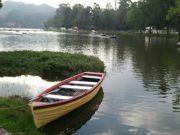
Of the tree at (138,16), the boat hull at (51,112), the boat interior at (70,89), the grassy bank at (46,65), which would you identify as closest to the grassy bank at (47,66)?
the grassy bank at (46,65)

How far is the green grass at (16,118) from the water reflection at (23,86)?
4.80 meters

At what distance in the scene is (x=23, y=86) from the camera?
2536 centimetres

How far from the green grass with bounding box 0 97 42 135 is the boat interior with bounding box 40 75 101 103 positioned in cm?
127

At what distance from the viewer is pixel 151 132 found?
1653 centimetres

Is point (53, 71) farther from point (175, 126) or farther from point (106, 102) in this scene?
point (175, 126)

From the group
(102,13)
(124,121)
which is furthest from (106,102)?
(102,13)

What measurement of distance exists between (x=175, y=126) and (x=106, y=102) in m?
5.84

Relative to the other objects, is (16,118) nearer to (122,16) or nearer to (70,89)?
(70,89)

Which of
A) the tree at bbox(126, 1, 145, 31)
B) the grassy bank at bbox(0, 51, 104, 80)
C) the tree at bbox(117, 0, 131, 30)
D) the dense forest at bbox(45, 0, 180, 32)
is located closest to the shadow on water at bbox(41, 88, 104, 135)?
the grassy bank at bbox(0, 51, 104, 80)

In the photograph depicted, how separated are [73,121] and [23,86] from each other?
8.65 metres

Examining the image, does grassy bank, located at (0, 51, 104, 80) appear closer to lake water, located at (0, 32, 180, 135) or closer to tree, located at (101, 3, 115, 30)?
lake water, located at (0, 32, 180, 135)

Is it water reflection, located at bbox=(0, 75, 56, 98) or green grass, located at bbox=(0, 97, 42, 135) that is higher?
green grass, located at bbox=(0, 97, 42, 135)

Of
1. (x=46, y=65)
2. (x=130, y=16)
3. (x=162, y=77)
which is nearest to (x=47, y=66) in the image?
(x=46, y=65)

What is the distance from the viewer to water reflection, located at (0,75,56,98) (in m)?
22.6
